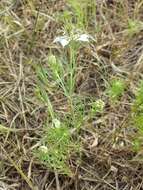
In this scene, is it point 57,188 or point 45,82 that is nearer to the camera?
point 57,188

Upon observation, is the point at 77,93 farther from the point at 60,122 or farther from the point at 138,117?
the point at 138,117

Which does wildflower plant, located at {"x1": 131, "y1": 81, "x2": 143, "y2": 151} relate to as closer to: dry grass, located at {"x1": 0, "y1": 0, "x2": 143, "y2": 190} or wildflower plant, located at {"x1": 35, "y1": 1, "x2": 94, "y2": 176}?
dry grass, located at {"x1": 0, "y1": 0, "x2": 143, "y2": 190}

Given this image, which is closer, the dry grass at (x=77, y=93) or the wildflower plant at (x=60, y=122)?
the wildflower plant at (x=60, y=122)

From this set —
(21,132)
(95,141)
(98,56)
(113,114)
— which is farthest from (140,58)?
(21,132)

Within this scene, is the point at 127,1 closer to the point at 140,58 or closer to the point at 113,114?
the point at 140,58

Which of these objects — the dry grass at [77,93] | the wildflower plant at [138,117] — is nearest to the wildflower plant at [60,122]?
the dry grass at [77,93]

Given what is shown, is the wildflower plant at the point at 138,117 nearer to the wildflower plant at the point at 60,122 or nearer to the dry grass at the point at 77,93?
the dry grass at the point at 77,93

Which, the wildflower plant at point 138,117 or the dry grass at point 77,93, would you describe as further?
the dry grass at point 77,93

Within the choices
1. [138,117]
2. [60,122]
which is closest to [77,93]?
[60,122]
